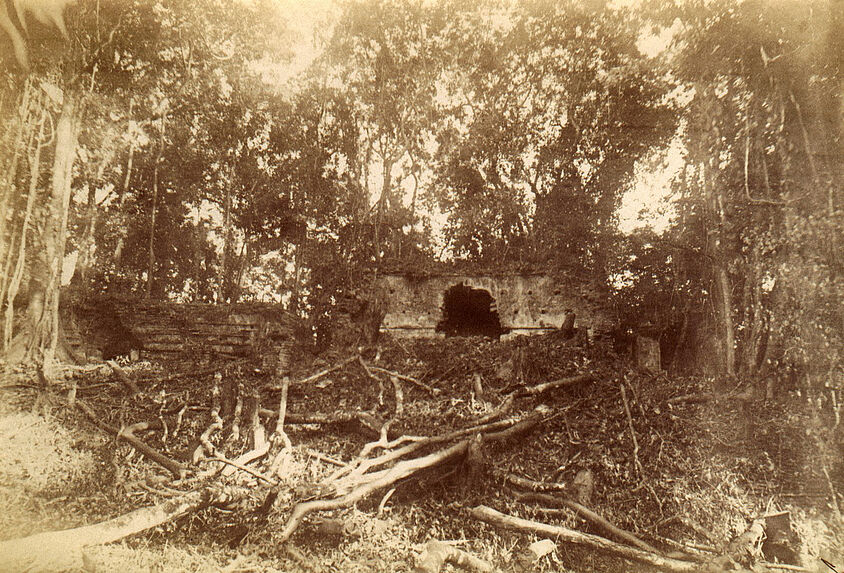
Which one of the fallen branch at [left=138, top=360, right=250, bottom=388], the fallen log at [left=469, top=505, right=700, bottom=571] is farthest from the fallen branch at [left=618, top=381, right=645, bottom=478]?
the fallen branch at [left=138, top=360, right=250, bottom=388]

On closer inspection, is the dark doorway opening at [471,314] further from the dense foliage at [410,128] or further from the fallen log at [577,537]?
the fallen log at [577,537]

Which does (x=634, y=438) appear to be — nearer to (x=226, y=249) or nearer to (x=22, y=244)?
(x=22, y=244)

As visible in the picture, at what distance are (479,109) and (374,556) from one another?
6755 millimetres

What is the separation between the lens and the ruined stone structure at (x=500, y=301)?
26.3 ft

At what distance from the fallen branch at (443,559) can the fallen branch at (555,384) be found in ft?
7.74

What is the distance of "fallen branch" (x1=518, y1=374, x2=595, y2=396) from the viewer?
5.30m

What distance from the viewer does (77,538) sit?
10.0 ft

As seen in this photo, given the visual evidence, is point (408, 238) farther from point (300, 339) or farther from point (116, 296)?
point (116, 296)

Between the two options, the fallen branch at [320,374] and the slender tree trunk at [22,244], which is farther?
the fallen branch at [320,374]

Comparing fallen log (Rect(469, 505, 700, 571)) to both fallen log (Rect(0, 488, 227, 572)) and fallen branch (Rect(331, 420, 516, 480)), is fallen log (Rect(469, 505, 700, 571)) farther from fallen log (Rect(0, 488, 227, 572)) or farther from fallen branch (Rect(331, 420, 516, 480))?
fallen log (Rect(0, 488, 227, 572))

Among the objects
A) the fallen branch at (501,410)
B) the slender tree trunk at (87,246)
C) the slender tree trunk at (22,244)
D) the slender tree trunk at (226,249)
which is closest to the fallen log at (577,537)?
the fallen branch at (501,410)

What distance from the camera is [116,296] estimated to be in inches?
239

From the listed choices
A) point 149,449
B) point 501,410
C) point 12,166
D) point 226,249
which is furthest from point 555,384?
point 226,249

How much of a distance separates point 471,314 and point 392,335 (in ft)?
8.94
